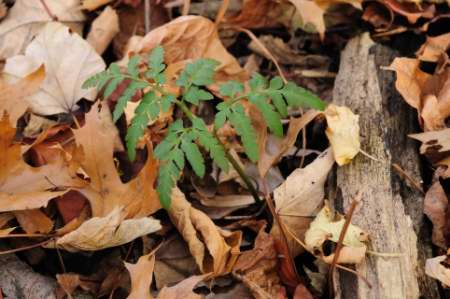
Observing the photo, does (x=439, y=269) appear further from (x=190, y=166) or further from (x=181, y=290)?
(x=190, y=166)

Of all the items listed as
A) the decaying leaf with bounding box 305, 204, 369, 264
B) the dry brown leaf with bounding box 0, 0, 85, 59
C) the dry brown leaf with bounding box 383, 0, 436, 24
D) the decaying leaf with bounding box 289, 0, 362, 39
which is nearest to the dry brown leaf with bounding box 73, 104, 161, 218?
the decaying leaf with bounding box 305, 204, 369, 264

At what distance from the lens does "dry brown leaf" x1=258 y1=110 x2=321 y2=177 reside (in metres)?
2.20

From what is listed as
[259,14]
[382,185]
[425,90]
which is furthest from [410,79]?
[259,14]

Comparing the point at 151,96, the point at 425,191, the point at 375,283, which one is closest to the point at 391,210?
the point at 425,191

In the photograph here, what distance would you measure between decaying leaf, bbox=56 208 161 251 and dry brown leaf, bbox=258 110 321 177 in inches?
19.6

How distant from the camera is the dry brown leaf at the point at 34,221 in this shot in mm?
2053

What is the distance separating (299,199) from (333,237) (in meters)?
0.23

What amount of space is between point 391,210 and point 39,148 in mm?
1392

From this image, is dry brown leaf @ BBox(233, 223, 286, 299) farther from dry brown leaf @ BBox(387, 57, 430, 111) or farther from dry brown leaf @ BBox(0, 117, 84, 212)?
dry brown leaf @ BBox(387, 57, 430, 111)

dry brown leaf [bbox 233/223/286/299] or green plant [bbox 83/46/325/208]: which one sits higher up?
green plant [bbox 83/46/325/208]

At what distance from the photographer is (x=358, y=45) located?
2660mm

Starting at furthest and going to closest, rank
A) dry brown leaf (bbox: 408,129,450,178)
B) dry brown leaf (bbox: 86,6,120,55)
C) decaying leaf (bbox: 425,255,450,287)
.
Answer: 1. dry brown leaf (bbox: 86,6,120,55)
2. dry brown leaf (bbox: 408,129,450,178)
3. decaying leaf (bbox: 425,255,450,287)

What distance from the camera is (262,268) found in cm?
203

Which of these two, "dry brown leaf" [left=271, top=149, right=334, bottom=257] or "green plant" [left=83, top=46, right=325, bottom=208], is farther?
"dry brown leaf" [left=271, top=149, right=334, bottom=257]
